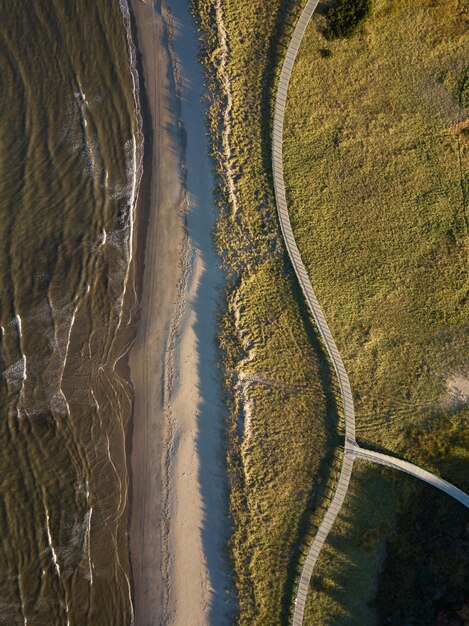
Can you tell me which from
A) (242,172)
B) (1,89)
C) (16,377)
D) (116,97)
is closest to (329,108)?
(242,172)

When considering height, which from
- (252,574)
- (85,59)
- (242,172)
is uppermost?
(85,59)

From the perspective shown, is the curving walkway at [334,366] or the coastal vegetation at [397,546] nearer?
the coastal vegetation at [397,546]

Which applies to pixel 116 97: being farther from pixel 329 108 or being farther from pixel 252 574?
pixel 252 574

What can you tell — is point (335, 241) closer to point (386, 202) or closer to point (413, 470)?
point (386, 202)

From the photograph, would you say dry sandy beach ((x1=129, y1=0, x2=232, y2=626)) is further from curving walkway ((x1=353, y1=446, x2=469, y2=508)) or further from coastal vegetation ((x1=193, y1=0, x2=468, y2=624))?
curving walkway ((x1=353, y1=446, x2=469, y2=508))

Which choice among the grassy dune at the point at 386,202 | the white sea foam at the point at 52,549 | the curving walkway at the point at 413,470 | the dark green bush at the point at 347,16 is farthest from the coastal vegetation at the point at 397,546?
the dark green bush at the point at 347,16

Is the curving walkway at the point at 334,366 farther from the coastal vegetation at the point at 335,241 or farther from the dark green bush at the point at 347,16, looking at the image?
the dark green bush at the point at 347,16
